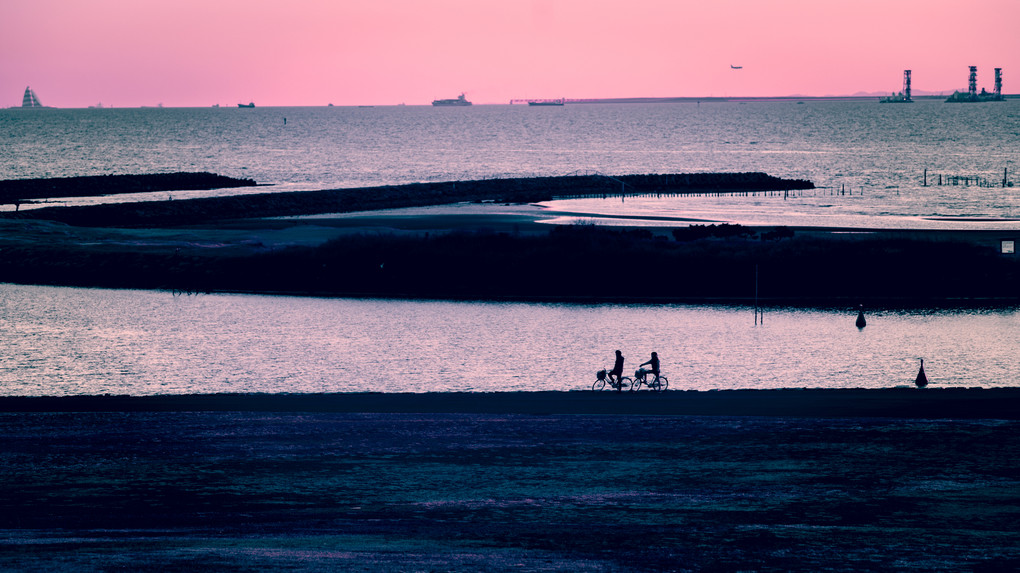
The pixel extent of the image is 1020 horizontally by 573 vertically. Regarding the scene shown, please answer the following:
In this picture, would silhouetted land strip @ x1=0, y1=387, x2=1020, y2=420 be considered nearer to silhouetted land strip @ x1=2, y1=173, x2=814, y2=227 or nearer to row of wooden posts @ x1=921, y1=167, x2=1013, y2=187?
silhouetted land strip @ x1=2, y1=173, x2=814, y2=227

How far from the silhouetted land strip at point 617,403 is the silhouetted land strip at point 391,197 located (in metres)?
51.6

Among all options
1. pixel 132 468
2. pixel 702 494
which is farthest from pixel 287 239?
pixel 702 494

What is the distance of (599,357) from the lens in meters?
38.2

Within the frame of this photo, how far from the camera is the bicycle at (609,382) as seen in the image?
3150 cm

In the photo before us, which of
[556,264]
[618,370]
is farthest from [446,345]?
[556,264]

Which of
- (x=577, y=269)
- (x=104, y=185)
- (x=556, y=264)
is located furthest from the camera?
(x=104, y=185)

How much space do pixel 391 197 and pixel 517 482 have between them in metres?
75.5

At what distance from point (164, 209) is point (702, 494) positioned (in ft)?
230

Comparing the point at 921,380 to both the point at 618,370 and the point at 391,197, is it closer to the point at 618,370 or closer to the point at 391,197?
the point at 618,370

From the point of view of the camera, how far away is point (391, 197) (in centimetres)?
9512

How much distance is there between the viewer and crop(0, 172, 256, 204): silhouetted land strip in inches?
4097

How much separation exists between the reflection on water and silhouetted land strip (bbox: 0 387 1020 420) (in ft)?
12.5

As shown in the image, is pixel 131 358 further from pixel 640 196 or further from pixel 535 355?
pixel 640 196

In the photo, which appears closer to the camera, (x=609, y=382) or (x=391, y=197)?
(x=609, y=382)
